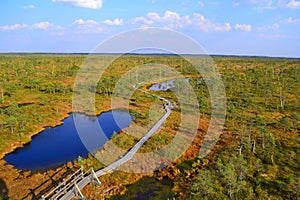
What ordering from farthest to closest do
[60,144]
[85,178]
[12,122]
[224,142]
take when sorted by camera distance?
1. [12,122]
2. [60,144]
3. [224,142]
4. [85,178]

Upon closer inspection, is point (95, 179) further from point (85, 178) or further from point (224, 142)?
point (224, 142)

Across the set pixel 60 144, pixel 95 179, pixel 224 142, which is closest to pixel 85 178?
pixel 95 179

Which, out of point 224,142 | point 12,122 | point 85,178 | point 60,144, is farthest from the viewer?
point 12,122

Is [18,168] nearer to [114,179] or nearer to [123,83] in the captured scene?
[114,179]

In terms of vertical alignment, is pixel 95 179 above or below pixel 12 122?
below

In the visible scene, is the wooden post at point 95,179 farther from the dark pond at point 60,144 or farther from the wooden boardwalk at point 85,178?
the dark pond at point 60,144

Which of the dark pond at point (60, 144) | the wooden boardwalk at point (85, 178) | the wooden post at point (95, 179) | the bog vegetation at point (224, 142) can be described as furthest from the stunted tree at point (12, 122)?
the wooden post at point (95, 179)

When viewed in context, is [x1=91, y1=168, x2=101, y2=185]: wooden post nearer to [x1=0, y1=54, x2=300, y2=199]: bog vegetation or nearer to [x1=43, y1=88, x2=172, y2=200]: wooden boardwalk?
[x1=43, y1=88, x2=172, y2=200]: wooden boardwalk

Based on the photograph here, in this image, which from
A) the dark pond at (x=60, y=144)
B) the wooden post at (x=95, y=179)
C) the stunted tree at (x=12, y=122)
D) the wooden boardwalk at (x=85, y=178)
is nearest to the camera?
the wooden boardwalk at (x=85, y=178)

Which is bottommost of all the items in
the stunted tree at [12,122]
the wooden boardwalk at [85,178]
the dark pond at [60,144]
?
the dark pond at [60,144]
